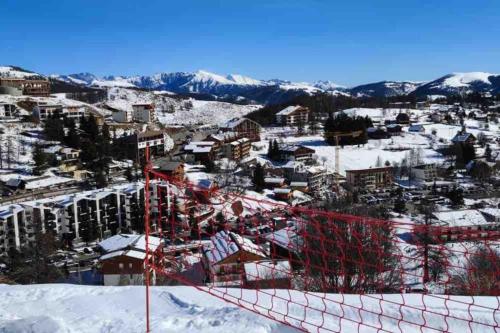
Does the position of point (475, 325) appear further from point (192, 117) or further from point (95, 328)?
point (192, 117)

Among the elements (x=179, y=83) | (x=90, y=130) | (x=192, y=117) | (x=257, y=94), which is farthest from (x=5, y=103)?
(x=179, y=83)

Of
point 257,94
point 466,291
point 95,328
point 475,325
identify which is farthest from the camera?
point 257,94

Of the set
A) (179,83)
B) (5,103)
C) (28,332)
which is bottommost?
(28,332)

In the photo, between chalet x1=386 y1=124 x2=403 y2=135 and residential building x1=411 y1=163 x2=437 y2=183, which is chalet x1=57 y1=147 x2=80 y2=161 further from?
chalet x1=386 y1=124 x2=403 y2=135

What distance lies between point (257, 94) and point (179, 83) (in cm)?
6317

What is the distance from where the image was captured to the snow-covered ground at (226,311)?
1.74 metres

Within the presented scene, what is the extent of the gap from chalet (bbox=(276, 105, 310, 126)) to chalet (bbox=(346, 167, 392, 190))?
10.6m

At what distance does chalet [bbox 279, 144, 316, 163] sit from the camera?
57.9ft

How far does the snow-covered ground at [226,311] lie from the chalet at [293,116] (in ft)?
80.3

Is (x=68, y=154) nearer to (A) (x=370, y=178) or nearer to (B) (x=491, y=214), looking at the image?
(A) (x=370, y=178)

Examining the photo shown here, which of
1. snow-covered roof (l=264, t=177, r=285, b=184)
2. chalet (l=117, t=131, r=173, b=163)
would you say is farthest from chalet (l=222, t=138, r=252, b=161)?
snow-covered roof (l=264, t=177, r=285, b=184)

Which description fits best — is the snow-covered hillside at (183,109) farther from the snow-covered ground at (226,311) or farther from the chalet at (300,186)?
the snow-covered ground at (226,311)

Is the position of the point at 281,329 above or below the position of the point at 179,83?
below

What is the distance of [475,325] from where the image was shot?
6.22 ft
